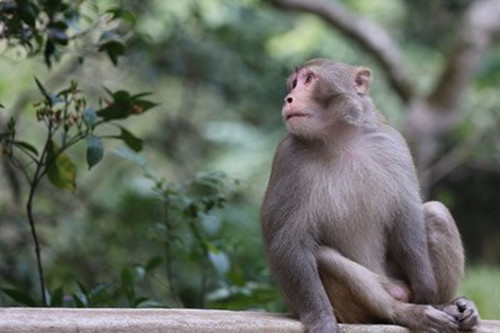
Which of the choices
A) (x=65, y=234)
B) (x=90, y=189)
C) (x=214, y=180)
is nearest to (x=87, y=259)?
(x=65, y=234)

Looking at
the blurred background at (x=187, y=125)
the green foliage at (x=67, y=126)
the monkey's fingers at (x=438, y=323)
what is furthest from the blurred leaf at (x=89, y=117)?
the monkey's fingers at (x=438, y=323)

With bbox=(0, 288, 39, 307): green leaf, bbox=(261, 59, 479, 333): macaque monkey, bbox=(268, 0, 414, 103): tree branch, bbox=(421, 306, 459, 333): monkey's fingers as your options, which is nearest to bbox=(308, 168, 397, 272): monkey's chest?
bbox=(261, 59, 479, 333): macaque monkey

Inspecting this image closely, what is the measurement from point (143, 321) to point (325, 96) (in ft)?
4.14

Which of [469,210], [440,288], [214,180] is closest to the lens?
[440,288]

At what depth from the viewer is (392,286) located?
172 inches

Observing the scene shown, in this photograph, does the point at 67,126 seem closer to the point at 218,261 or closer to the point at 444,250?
the point at 218,261

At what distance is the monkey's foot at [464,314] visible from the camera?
418 centimetres

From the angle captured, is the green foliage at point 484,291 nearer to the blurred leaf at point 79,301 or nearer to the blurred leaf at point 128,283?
the blurred leaf at point 128,283

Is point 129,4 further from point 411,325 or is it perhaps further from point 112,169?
point 112,169

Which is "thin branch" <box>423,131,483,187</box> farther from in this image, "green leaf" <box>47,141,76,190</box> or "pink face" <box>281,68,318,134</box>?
"pink face" <box>281,68,318,134</box>

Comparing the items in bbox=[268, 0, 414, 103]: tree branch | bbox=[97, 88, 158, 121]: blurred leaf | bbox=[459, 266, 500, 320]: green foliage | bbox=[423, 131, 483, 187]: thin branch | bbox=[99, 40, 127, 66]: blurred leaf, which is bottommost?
bbox=[459, 266, 500, 320]: green foliage

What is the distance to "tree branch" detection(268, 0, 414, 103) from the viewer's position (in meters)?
10.3

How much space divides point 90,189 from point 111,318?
579cm

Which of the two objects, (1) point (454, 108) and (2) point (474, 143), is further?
(2) point (474, 143)
